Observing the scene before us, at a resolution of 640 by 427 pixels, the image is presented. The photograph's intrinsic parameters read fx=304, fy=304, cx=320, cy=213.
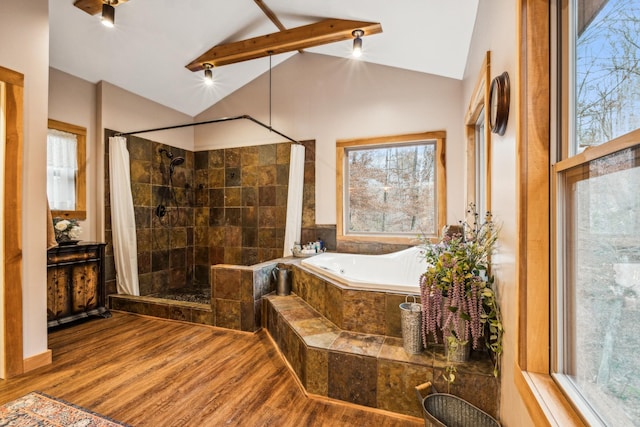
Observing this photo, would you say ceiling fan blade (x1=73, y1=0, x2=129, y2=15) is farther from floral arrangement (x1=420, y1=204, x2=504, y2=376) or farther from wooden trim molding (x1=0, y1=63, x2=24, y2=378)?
floral arrangement (x1=420, y1=204, x2=504, y2=376)

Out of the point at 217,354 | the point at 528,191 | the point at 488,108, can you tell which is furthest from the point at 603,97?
the point at 217,354

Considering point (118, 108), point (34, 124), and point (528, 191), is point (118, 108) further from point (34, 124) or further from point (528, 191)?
point (528, 191)

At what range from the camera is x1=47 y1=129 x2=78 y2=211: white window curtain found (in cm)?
327

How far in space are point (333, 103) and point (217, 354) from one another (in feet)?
10.5

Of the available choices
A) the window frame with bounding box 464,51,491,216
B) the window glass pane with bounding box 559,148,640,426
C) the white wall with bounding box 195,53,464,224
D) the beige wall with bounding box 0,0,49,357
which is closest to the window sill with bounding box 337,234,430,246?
the white wall with bounding box 195,53,464,224

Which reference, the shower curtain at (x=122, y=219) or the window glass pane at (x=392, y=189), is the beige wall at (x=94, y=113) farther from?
the window glass pane at (x=392, y=189)

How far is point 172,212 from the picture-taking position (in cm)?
450

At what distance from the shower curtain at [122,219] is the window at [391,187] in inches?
102

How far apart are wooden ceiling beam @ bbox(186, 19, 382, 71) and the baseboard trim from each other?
3342 millimetres

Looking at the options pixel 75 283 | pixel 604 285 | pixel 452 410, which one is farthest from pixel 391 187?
pixel 75 283

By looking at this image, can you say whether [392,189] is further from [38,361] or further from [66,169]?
[66,169]

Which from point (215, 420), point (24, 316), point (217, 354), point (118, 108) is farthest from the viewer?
point (118, 108)

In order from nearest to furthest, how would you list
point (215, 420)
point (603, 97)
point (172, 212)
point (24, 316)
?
1. point (603, 97)
2. point (215, 420)
3. point (24, 316)
4. point (172, 212)

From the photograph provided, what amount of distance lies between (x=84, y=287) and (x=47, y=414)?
1.74m
